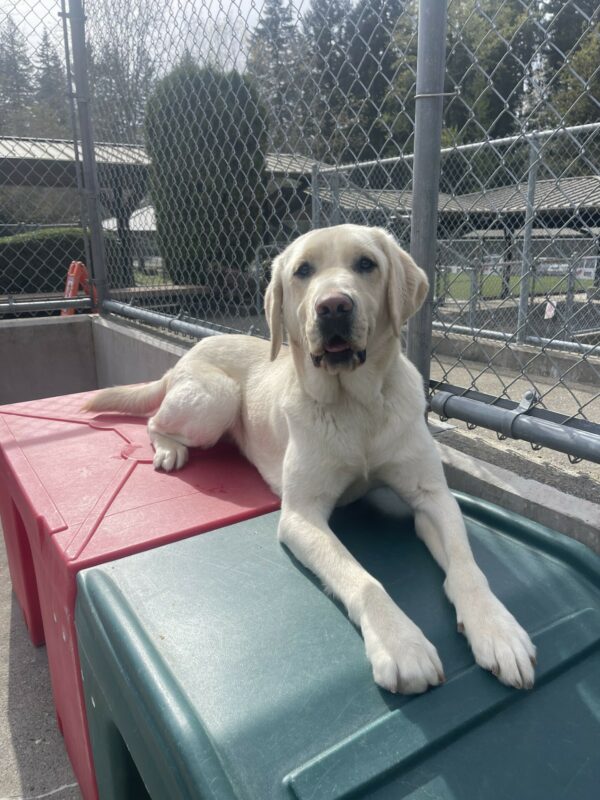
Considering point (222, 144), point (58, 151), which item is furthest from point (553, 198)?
point (58, 151)

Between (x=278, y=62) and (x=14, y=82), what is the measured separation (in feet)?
11.5

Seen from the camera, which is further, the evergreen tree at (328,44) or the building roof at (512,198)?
the building roof at (512,198)

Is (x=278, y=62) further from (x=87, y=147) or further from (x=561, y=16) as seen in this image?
(x=87, y=147)

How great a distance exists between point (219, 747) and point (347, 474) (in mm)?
854

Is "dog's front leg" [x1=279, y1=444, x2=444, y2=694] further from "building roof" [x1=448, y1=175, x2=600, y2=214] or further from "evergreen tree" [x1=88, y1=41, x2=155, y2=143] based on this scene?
"evergreen tree" [x1=88, y1=41, x2=155, y2=143]

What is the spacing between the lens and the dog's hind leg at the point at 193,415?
227 cm

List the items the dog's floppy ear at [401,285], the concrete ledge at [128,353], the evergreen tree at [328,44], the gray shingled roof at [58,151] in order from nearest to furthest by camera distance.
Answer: the dog's floppy ear at [401,285]
the evergreen tree at [328,44]
the concrete ledge at [128,353]
the gray shingled roof at [58,151]

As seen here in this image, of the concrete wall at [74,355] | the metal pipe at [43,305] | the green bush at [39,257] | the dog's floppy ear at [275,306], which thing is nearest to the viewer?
the dog's floppy ear at [275,306]

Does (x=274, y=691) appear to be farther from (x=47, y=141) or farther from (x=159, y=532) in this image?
(x=47, y=141)

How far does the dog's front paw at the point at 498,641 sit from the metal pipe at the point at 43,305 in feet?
13.6

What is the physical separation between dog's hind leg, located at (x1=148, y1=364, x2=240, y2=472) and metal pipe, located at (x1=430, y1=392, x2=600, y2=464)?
839 mm

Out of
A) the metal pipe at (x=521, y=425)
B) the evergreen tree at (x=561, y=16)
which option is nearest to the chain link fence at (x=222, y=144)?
the evergreen tree at (x=561, y=16)

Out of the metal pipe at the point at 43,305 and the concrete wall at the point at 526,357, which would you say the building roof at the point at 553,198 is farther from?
the metal pipe at the point at 43,305

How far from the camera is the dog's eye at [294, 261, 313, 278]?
1.73 m
